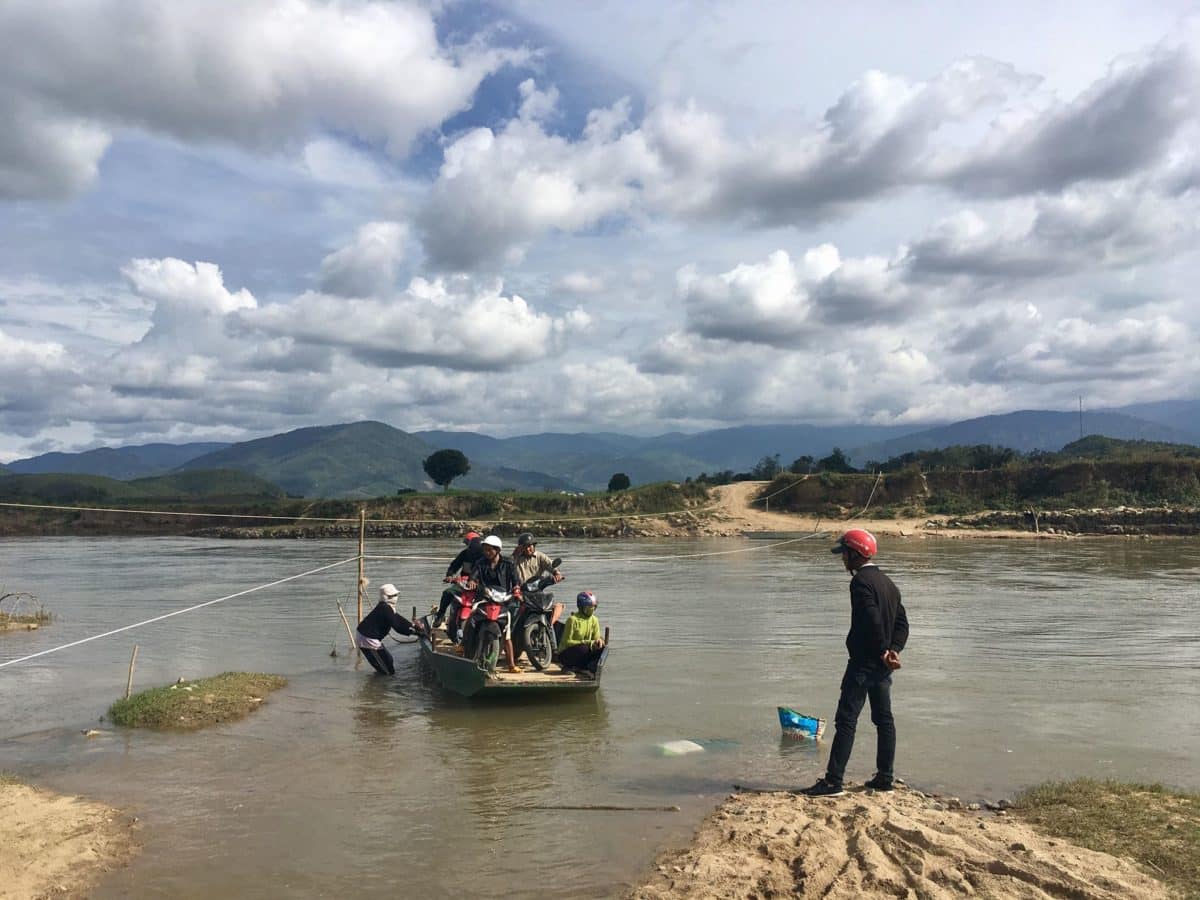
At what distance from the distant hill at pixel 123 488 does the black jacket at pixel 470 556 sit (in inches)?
2748

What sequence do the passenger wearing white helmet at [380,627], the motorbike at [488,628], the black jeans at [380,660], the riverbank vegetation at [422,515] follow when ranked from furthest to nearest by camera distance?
the riverbank vegetation at [422,515] < the black jeans at [380,660] < the passenger wearing white helmet at [380,627] < the motorbike at [488,628]

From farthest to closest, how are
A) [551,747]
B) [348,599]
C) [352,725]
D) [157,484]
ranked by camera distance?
[157,484] < [348,599] < [352,725] < [551,747]

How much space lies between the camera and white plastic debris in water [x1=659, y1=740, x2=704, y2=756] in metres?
8.91

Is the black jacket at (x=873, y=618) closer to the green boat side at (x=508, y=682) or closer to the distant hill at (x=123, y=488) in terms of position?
the green boat side at (x=508, y=682)

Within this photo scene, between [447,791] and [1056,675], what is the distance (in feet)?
31.1

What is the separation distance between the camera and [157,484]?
142 meters

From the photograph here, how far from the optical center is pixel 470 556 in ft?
42.0

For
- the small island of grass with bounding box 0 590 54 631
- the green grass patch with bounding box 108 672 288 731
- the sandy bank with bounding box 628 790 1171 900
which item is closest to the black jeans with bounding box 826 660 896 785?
the sandy bank with bounding box 628 790 1171 900

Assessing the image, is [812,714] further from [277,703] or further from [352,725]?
[277,703]

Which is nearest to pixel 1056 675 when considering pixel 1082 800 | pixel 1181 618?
pixel 1082 800

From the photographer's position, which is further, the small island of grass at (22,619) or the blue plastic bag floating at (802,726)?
the small island of grass at (22,619)

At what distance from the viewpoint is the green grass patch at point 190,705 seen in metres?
10.2

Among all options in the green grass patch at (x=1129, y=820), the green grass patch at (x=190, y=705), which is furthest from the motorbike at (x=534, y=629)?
the green grass patch at (x=1129, y=820)

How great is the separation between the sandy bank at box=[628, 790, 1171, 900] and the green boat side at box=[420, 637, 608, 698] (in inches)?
163
